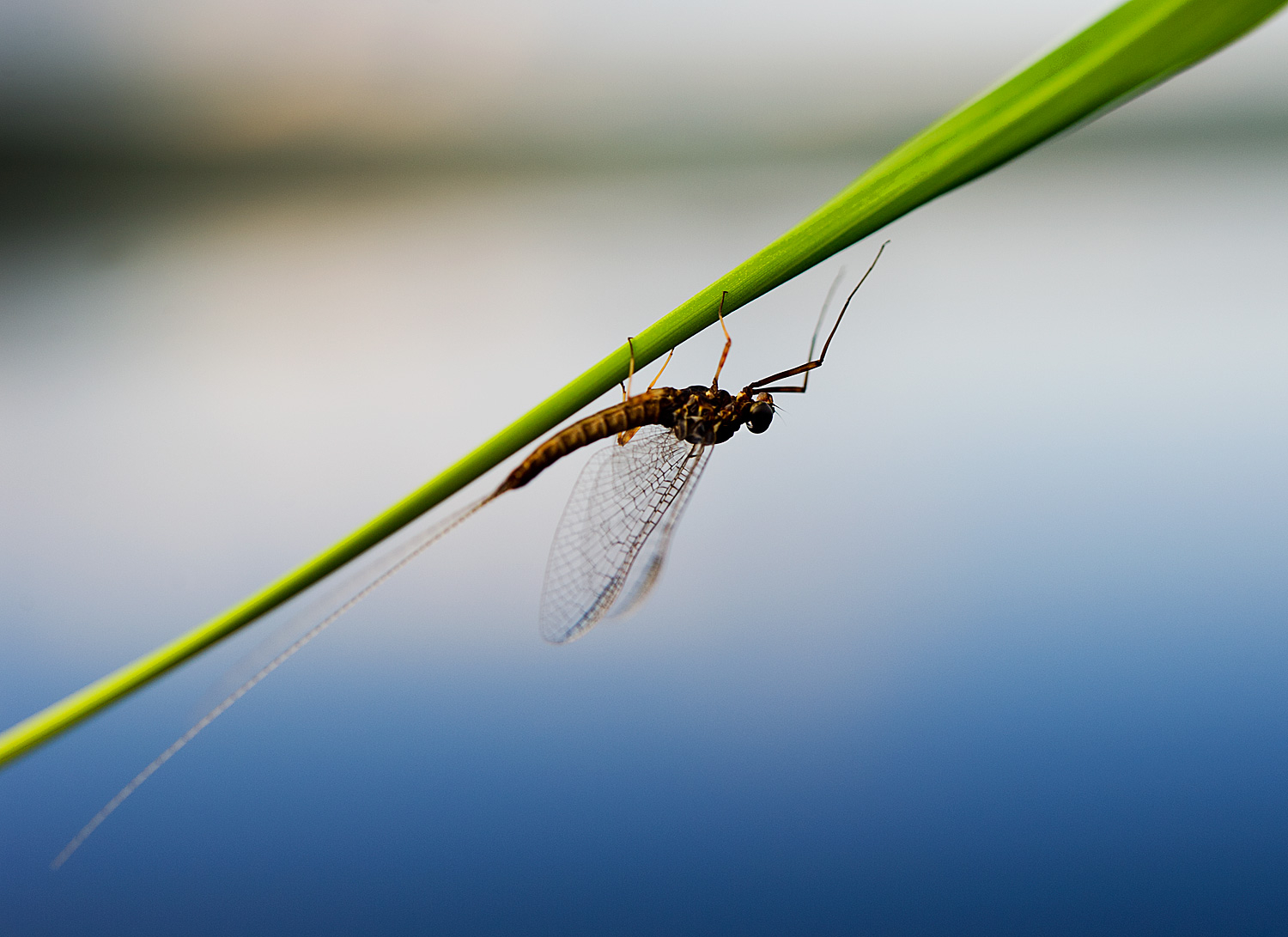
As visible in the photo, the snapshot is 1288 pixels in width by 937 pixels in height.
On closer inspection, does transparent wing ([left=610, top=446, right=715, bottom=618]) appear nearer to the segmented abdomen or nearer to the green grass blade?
the segmented abdomen

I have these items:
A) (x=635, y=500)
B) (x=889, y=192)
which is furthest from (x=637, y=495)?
(x=889, y=192)

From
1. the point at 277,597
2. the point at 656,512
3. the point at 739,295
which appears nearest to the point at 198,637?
the point at 277,597

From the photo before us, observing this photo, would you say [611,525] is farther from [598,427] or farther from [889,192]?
[889,192]

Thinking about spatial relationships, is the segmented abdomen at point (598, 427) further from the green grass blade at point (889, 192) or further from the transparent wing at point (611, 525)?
the green grass blade at point (889, 192)

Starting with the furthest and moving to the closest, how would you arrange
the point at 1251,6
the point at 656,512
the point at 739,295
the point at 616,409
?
the point at 656,512 → the point at 616,409 → the point at 739,295 → the point at 1251,6

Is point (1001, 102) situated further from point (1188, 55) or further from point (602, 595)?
point (602, 595)
